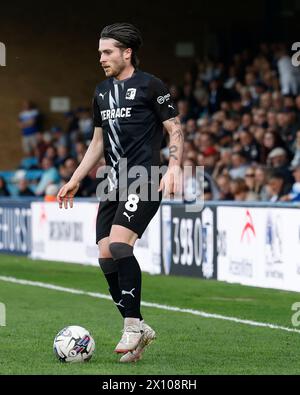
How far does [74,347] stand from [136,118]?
163 centimetres

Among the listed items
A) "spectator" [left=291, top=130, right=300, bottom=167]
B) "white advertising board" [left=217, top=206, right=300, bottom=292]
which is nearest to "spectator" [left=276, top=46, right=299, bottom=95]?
"spectator" [left=291, top=130, right=300, bottom=167]

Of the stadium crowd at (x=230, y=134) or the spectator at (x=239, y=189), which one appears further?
the stadium crowd at (x=230, y=134)

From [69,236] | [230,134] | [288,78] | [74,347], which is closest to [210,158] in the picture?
[230,134]

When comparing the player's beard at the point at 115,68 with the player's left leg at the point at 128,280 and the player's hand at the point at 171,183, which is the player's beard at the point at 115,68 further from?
the player's left leg at the point at 128,280

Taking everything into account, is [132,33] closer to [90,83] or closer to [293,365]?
[293,365]

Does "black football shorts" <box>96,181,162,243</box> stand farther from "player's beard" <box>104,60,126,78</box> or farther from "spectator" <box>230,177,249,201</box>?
"spectator" <box>230,177,249,201</box>

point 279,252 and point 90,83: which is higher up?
point 90,83

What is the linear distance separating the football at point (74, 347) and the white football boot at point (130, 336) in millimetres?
235

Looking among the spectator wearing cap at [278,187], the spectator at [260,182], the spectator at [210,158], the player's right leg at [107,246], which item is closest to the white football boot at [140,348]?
the player's right leg at [107,246]

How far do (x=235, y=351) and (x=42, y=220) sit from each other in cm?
1296

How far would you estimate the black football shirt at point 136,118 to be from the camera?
27.8ft

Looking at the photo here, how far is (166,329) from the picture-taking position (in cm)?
1066
